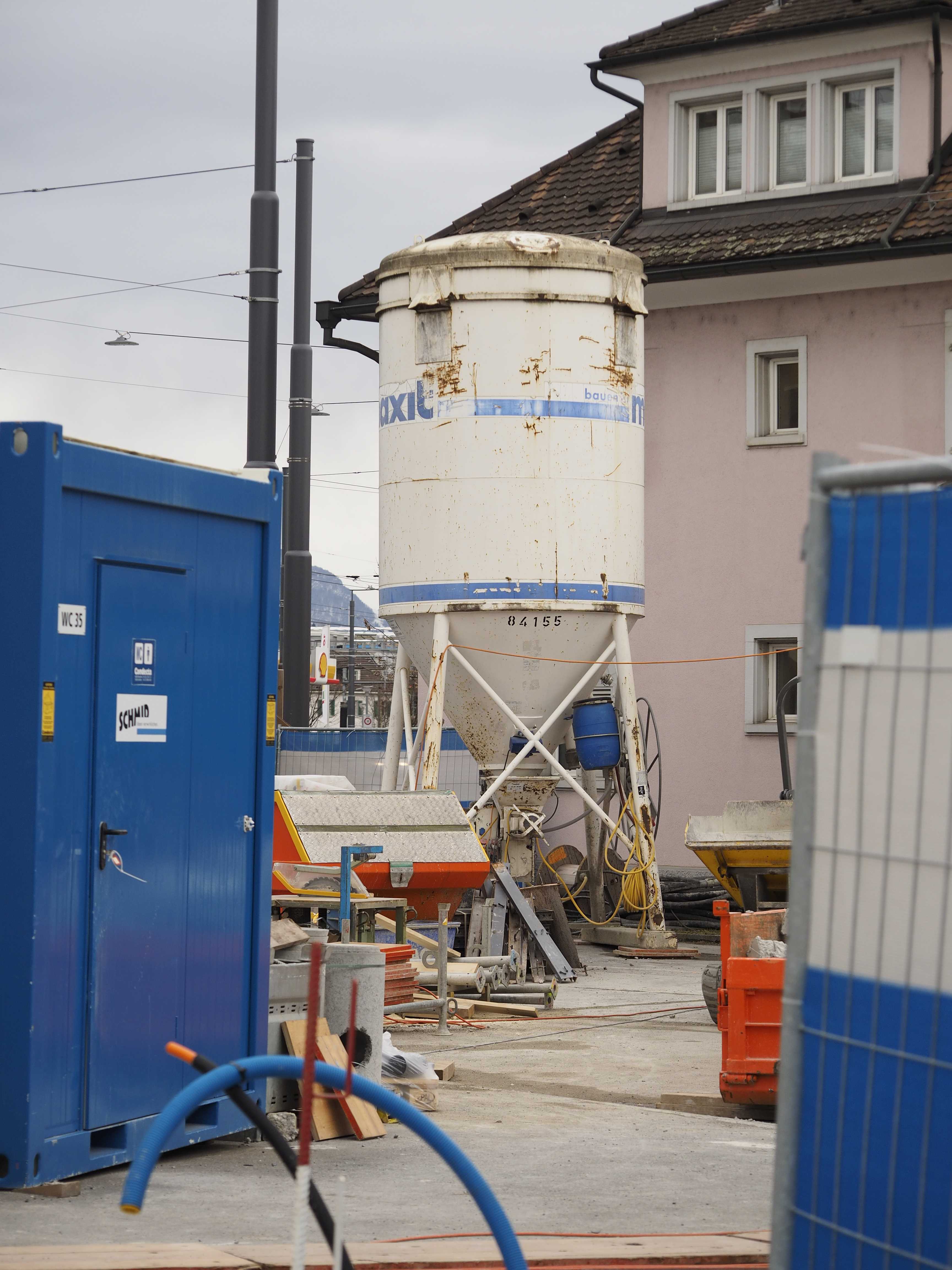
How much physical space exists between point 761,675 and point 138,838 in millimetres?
15855

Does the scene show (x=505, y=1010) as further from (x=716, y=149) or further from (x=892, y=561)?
(x=716, y=149)

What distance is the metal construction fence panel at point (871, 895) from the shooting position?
146 inches

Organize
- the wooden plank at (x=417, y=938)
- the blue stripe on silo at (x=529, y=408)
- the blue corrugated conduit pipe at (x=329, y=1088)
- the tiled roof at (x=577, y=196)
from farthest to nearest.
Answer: the tiled roof at (x=577, y=196) < the blue stripe on silo at (x=529, y=408) < the wooden plank at (x=417, y=938) < the blue corrugated conduit pipe at (x=329, y=1088)

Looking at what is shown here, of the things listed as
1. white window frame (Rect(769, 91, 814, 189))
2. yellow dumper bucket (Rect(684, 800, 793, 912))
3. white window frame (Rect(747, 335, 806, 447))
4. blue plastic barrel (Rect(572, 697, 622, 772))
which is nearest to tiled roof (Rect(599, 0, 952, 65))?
white window frame (Rect(769, 91, 814, 189))

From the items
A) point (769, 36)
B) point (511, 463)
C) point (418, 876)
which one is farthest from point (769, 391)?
point (418, 876)

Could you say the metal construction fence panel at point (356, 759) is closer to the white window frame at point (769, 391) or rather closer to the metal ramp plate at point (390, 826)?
the white window frame at point (769, 391)

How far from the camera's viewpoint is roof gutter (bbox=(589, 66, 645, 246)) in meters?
23.4

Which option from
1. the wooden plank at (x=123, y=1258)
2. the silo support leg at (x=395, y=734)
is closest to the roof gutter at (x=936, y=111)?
the silo support leg at (x=395, y=734)

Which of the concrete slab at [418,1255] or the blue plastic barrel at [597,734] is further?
the blue plastic barrel at [597,734]

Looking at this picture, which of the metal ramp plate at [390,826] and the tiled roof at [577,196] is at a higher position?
the tiled roof at [577,196]

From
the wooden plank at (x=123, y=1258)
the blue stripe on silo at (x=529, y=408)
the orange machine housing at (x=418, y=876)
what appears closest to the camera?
the wooden plank at (x=123, y=1258)

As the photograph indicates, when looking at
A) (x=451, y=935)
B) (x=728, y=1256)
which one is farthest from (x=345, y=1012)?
(x=451, y=935)

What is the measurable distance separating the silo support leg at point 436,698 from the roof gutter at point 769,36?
361 inches

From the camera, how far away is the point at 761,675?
22.5m
